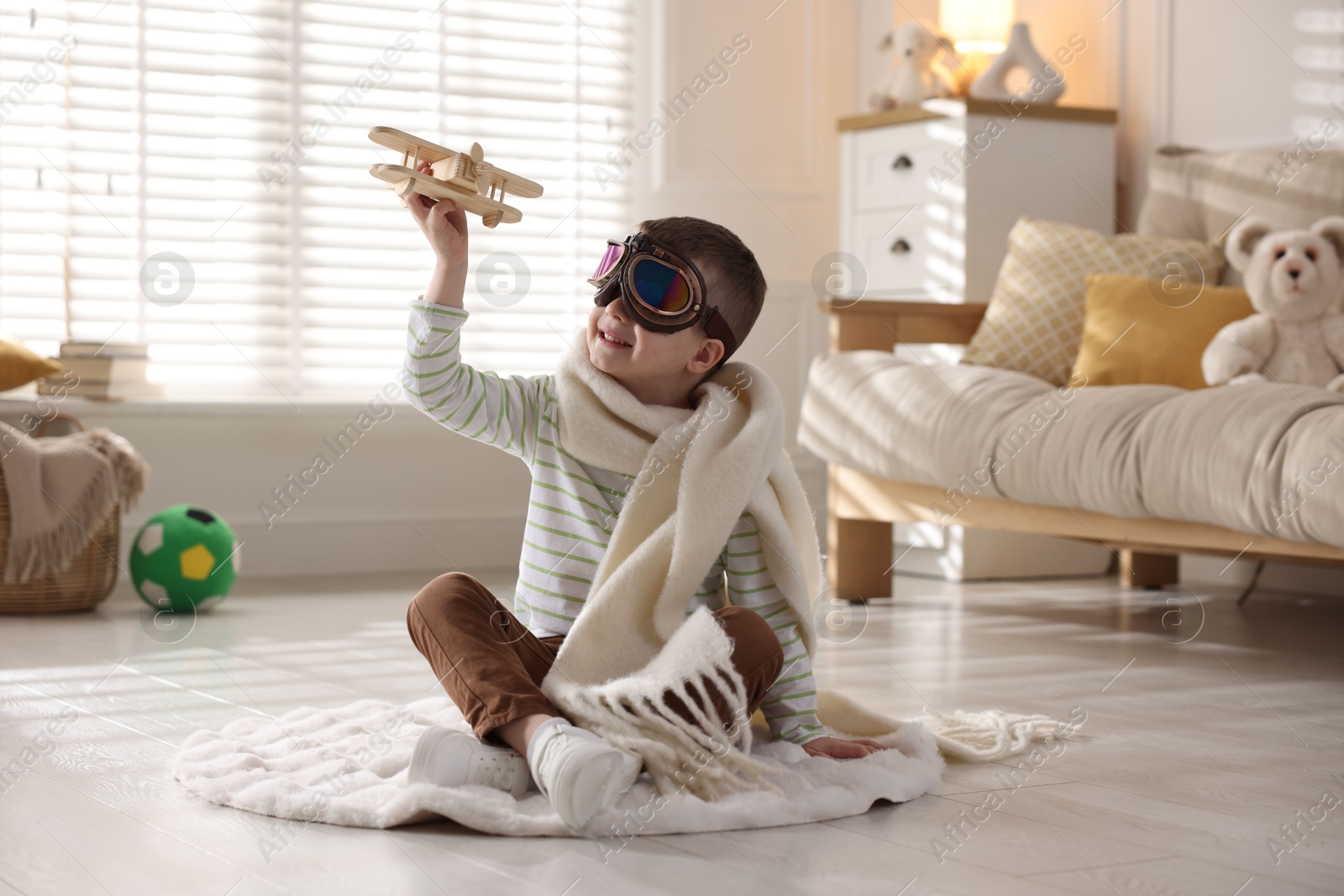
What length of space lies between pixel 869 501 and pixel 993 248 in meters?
0.84

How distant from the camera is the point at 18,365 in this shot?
278cm

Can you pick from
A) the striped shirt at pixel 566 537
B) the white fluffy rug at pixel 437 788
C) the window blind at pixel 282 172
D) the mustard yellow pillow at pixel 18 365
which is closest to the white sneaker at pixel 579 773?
the white fluffy rug at pixel 437 788

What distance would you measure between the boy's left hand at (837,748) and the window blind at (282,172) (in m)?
2.27

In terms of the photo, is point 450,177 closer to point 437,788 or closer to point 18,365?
point 437,788

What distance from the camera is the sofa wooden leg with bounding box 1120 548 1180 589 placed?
3.18m

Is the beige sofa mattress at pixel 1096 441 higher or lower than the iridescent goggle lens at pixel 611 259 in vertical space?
lower

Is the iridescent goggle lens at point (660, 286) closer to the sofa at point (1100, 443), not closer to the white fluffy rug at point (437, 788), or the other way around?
the white fluffy rug at point (437, 788)

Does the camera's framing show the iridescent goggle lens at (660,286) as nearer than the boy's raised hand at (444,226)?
No

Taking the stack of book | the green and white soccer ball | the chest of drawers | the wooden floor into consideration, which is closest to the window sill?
the stack of book

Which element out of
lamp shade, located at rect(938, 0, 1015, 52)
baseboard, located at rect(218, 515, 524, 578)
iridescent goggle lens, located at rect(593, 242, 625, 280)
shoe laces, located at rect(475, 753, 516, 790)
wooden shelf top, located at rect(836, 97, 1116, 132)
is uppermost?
lamp shade, located at rect(938, 0, 1015, 52)

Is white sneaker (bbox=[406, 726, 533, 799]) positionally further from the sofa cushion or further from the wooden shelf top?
the wooden shelf top

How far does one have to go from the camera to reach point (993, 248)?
3.30 m

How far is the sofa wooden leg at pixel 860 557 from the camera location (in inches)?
114

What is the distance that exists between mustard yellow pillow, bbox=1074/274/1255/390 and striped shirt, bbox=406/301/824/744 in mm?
1403
